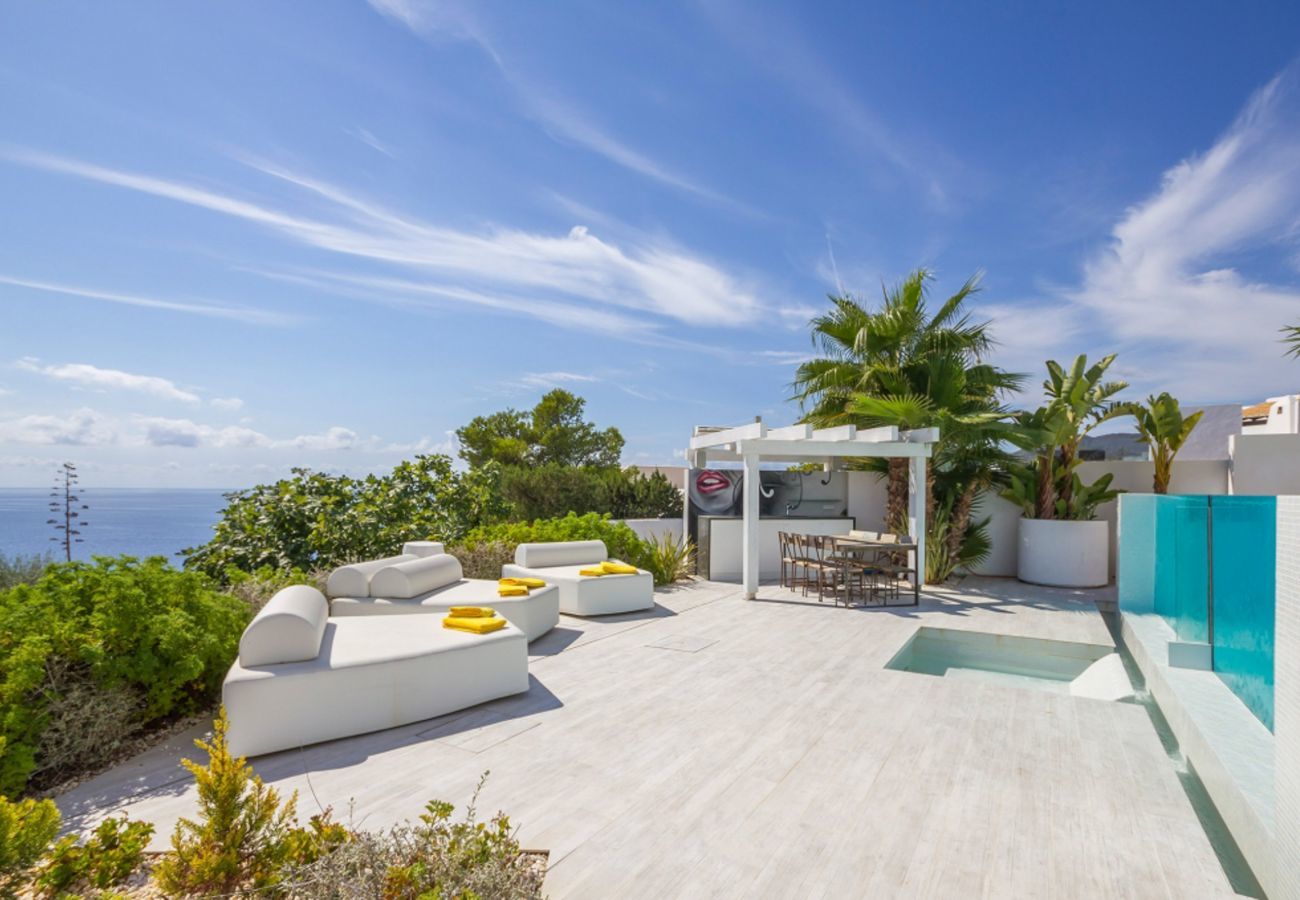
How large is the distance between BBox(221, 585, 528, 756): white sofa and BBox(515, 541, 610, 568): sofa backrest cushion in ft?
11.2

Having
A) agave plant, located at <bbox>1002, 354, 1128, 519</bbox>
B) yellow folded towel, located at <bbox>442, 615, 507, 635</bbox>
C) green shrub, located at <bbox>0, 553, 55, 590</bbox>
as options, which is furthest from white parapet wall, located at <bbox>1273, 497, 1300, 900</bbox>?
agave plant, located at <bbox>1002, 354, 1128, 519</bbox>

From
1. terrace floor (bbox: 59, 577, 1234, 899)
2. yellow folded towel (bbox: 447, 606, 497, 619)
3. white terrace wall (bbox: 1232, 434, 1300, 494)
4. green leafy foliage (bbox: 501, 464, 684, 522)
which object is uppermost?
white terrace wall (bbox: 1232, 434, 1300, 494)

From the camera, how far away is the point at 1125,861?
2867mm

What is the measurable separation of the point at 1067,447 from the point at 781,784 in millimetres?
10347

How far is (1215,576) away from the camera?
5504mm

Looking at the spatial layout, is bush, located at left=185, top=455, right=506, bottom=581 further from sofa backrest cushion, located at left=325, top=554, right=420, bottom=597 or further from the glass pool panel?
the glass pool panel

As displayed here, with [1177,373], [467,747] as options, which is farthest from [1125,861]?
[1177,373]

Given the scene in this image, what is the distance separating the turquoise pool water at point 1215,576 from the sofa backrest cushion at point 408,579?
6327 mm

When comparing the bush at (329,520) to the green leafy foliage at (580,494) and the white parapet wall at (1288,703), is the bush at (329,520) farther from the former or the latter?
the white parapet wall at (1288,703)

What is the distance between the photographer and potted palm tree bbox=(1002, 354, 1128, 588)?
10.8 m

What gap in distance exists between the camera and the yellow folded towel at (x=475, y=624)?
509 centimetres

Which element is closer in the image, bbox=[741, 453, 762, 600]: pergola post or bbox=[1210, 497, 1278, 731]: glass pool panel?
bbox=[1210, 497, 1278, 731]: glass pool panel

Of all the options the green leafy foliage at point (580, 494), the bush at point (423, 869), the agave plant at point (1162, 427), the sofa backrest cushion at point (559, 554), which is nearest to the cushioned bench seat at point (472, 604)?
the sofa backrest cushion at point (559, 554)

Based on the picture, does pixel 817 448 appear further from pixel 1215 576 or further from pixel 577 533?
Answer: pixel 1215 576
